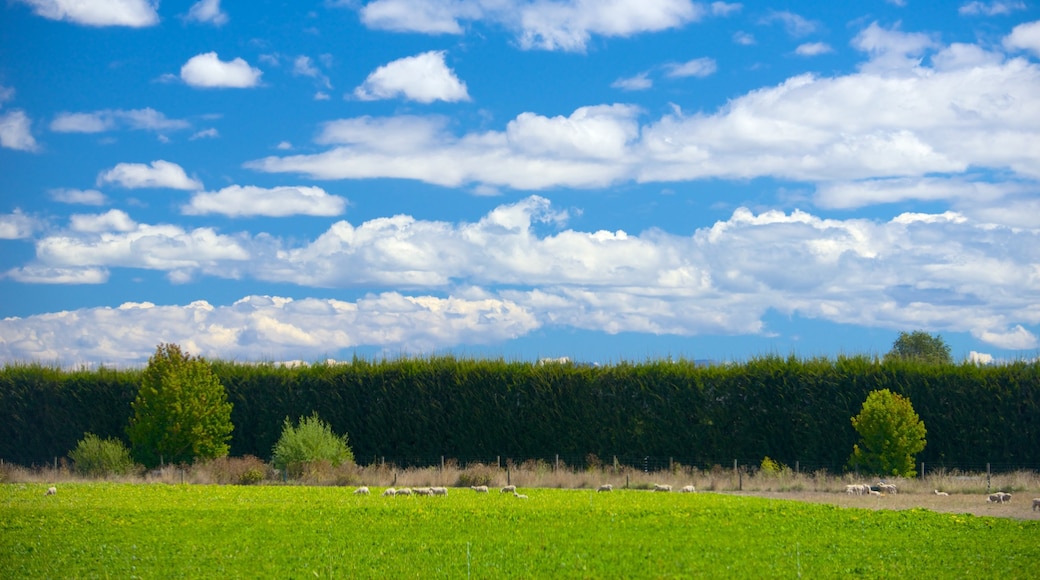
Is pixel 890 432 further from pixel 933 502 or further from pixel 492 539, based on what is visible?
pixel 492 539

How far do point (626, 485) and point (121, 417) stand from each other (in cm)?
1996

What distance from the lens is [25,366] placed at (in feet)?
133

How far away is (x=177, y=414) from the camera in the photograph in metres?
33.2

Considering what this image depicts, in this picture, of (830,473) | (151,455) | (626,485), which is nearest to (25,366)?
(151,455)

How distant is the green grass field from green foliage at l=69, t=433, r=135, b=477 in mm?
9188

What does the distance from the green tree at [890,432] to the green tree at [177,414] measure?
21260mm

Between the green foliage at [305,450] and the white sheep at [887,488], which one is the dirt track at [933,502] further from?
the green foliage at [305,450]

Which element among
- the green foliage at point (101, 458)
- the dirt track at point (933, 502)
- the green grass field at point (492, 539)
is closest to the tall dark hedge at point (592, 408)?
→ the green foliage at point (101, 458)

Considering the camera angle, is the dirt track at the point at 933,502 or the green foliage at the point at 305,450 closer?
the dirt track at the point at 933,502

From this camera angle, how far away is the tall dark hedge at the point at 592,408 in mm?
33500

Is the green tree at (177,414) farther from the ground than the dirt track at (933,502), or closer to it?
farther from the ground

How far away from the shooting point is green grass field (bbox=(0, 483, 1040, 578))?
1524 cm

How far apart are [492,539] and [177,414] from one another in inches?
743

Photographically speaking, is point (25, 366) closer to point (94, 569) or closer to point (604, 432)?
point (604, 432)
